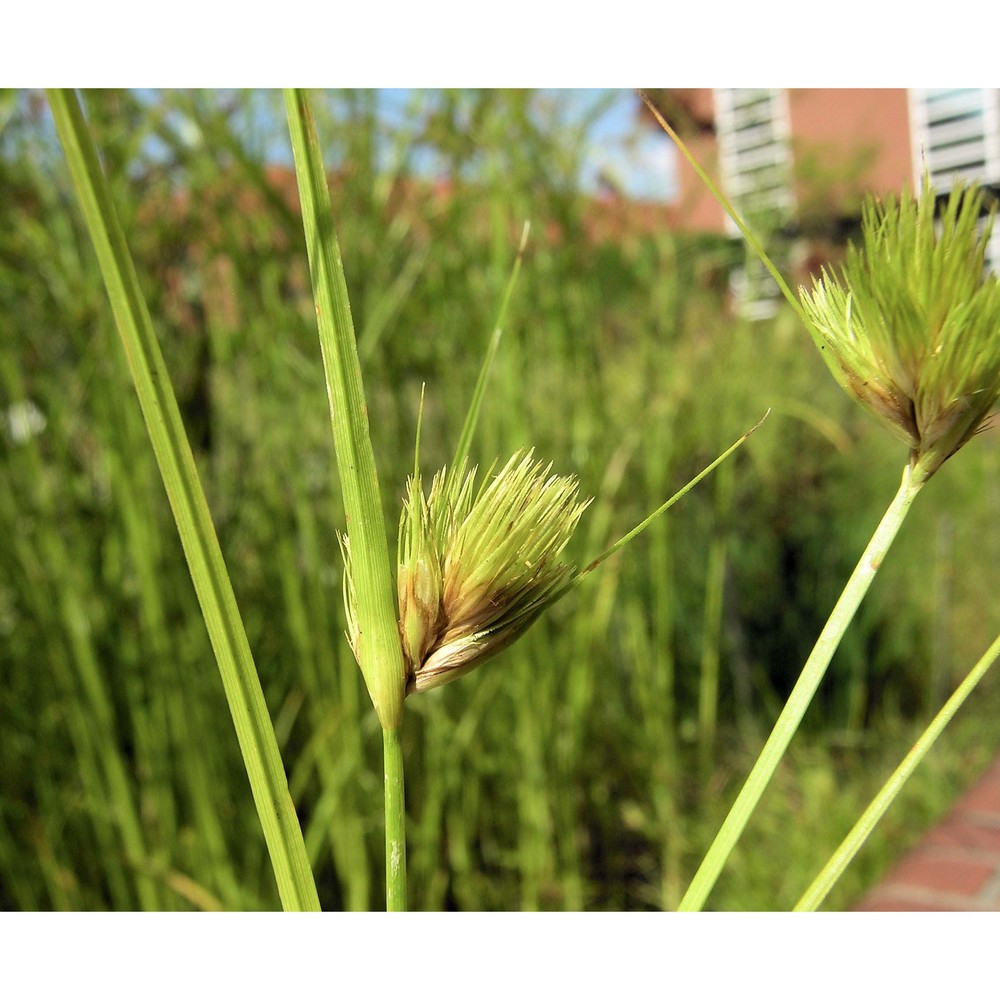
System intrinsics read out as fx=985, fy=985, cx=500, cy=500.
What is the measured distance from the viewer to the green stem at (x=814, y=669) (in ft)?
0.38

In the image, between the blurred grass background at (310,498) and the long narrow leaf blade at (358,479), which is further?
the blurred grass background at (310,498)

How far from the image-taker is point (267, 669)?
909 millimetres

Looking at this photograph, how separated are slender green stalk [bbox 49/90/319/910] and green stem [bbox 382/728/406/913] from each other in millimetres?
11

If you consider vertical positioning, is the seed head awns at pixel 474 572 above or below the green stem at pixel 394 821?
above

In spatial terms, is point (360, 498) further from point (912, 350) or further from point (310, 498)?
point (310, 498)

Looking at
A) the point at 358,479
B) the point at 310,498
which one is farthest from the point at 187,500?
the point at 310,498

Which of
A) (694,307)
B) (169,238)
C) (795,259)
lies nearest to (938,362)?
(169,238)

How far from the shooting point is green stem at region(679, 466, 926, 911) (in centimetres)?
11

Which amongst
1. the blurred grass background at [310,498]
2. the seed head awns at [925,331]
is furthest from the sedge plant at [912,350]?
the blurred grass background at [310,498]

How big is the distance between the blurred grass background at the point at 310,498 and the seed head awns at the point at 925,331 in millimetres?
489

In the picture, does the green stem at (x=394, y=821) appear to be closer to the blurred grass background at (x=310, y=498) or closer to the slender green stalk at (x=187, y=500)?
the slender green stalk at (x=187, y=500)

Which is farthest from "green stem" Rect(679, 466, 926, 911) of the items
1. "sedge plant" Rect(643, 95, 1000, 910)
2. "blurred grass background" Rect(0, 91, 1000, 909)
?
"blurred grass background" Rect(0, 91, 1000, 909)

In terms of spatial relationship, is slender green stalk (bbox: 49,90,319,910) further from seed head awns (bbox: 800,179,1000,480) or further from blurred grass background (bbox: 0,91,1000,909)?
blurred grass background (bbox: 0,91,1000,909)
